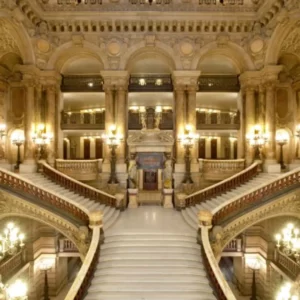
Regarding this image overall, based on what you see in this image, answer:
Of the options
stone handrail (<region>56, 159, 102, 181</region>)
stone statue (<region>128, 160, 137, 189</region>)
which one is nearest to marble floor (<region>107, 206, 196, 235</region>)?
stone statue (<region>128, 160, 137, 189</region>)

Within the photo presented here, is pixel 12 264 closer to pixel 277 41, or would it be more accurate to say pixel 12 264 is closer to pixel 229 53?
pixel 229 53

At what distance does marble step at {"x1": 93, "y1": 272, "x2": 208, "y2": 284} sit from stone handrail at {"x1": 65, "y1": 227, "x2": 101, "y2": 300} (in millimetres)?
402

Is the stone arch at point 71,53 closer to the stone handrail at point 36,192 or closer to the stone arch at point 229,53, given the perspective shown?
the stone arch at point 229,53

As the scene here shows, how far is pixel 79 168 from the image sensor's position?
1844 cm

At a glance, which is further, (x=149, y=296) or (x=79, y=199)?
(x=79, y=199)

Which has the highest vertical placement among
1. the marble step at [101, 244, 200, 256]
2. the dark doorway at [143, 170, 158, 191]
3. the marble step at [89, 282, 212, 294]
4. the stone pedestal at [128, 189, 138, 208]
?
the dark doorway at [143, 170, 158, 191]

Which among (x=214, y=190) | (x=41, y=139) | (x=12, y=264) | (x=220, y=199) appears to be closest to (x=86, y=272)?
(x=12, y=264)

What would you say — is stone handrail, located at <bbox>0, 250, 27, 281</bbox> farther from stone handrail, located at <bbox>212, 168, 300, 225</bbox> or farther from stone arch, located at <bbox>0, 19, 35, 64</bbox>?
stone arch, located at <bbox>0, 19, 35, 64</bbox>

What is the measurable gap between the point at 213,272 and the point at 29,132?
12675mm

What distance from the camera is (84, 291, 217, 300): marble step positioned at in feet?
30.6

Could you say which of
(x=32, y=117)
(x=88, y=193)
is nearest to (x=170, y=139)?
(x=88, y=193)

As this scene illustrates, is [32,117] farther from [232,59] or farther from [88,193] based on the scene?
[232,59]

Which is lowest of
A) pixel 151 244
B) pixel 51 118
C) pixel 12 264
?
pixel 12 264

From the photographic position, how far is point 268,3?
54.2 feet
